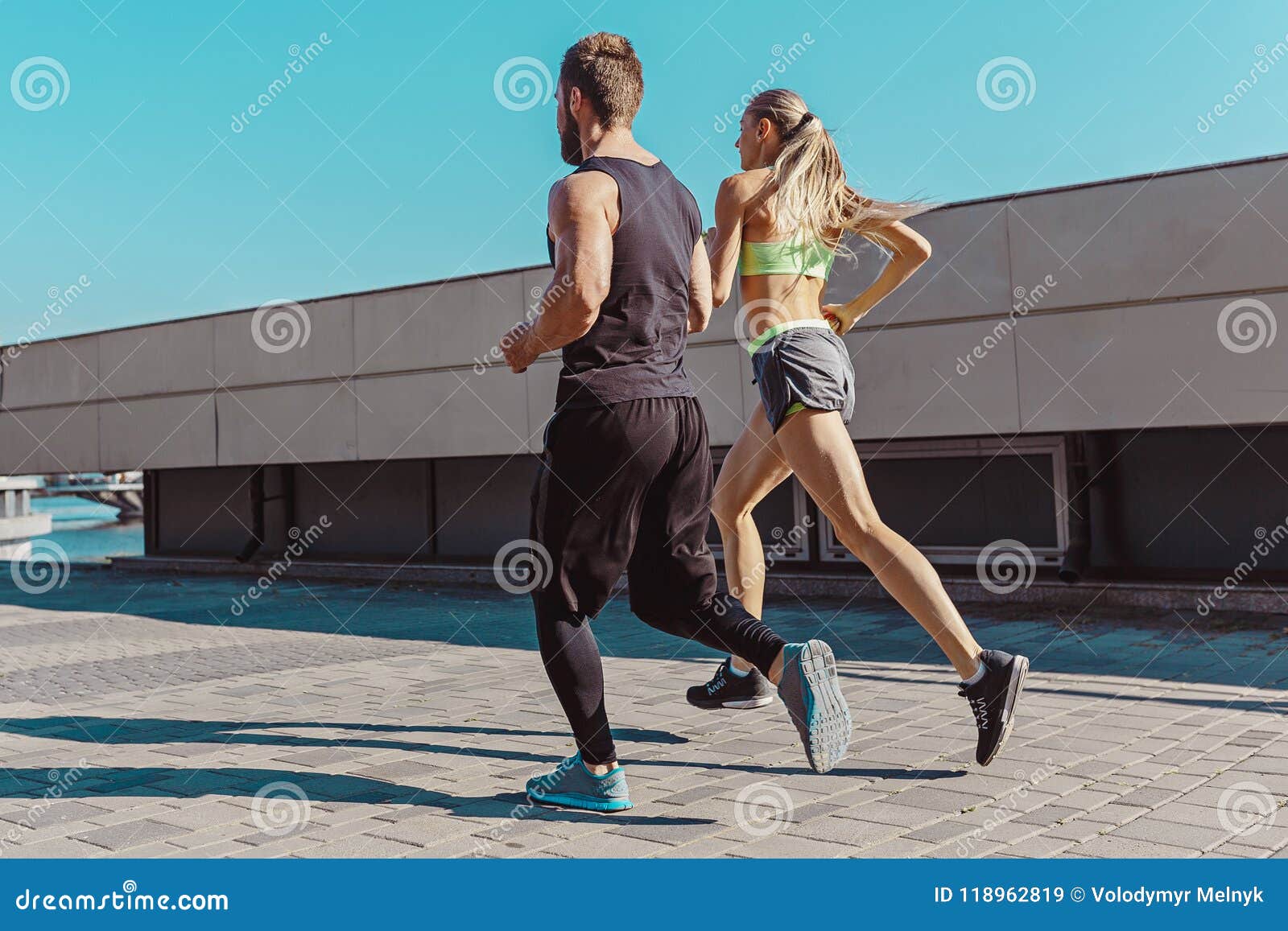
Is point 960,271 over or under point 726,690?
over

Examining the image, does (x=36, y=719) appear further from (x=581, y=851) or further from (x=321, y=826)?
(x=581, y=851)

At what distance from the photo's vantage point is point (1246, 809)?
11.2 feet

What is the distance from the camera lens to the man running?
3508mm

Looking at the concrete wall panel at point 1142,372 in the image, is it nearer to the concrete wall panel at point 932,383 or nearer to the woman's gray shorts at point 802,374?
the concrete wall panel at point 932,383

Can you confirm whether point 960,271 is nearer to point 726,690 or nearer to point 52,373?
point 726,690

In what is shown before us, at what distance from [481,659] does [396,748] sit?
101 inches

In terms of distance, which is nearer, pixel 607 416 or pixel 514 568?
pixel 607 416

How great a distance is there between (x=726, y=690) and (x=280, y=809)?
1805 mm

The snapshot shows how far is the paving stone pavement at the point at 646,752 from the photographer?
3.30 m

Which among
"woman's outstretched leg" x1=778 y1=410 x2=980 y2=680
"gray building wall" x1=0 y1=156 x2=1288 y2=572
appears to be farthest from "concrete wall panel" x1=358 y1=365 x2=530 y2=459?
"woman's outstretched leg" x1=778 y1=410 x2=980 y2=680

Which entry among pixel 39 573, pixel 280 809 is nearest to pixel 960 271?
pixel 280 809

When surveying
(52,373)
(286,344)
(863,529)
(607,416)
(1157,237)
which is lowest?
(863,529)

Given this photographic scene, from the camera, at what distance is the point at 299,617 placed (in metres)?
10.0

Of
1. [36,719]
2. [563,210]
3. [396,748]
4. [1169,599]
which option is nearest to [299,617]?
[36,719]
